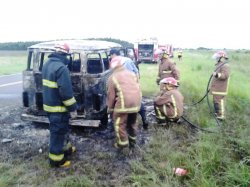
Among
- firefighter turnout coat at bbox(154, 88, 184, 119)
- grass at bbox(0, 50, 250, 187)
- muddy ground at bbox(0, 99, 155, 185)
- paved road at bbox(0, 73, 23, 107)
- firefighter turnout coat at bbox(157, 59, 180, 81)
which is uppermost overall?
firefighter turnout coat at bbox(157, 59, 180, 81)

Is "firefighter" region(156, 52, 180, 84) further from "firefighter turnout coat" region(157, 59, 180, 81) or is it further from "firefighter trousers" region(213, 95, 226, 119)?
"firefighter trousers" region(213, 95, 226, 119)

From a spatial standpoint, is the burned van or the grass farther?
the burned van

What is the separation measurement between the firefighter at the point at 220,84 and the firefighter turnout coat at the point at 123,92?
9.20 feet

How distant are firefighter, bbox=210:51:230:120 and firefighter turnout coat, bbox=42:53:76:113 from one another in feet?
12.7

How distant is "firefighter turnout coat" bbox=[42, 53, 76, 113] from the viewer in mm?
4367

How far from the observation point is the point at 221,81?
709 centimetres

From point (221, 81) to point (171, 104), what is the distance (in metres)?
1.58

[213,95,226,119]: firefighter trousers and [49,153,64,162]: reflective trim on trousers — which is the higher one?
[213,95,226,119]: firefighter trousers

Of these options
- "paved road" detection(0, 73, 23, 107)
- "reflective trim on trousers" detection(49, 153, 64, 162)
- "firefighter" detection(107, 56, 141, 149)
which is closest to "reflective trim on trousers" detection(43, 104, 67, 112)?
"reflective trim on trousers" detection(49, 153, 64, 162)

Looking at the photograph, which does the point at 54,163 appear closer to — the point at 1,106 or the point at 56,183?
the point at 56,183

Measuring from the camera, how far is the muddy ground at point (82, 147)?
4539mm

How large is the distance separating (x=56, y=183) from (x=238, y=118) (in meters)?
4.47

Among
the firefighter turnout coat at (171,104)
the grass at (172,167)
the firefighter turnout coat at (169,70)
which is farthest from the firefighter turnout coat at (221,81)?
the grass at (172,167)

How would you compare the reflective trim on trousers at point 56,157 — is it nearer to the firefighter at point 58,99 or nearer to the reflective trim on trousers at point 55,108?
the firefighter at point 58,99
